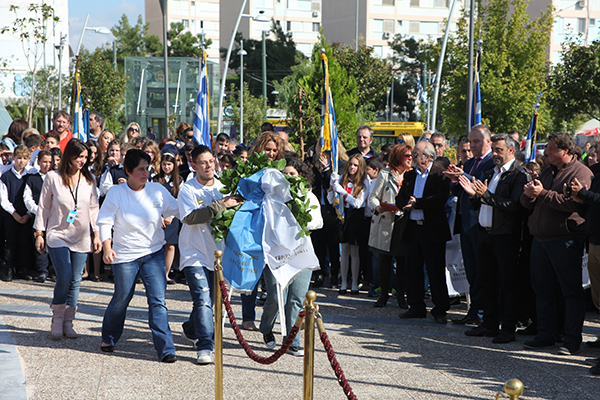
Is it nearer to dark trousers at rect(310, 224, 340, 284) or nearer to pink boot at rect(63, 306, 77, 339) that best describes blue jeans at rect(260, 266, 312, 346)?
pink boot at rect(63, 306, 77, 339)

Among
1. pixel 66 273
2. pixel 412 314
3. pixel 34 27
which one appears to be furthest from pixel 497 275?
pixel 34 27

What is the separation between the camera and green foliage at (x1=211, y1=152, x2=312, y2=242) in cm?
636

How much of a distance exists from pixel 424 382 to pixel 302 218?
1.92 m

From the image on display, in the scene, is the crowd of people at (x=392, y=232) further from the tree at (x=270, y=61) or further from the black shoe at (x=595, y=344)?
the tree at (x=270, y=61)

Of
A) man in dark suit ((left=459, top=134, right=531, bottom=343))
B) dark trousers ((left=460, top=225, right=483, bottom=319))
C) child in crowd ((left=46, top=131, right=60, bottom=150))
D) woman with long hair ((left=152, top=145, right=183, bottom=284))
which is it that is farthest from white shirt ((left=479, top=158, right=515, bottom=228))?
child in crowd ((left=46, top=131, right=60, bottom=150))

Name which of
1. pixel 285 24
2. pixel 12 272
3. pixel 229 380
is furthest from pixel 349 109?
pixel 285 24

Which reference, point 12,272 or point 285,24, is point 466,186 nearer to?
point 12,272

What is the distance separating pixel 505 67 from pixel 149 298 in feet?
78.2

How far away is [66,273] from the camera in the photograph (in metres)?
6.97

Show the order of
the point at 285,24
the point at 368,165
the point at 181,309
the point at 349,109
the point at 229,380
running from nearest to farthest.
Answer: the point at 229,380
the point at 181,309
the point at 368,165
the point at 349,109
the point at 285,24

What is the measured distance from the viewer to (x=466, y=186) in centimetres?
721

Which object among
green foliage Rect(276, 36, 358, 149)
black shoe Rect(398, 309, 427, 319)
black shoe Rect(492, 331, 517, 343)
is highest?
green foliage Rect(276, 36, 358, 149)

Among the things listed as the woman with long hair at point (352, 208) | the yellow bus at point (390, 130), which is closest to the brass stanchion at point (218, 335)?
the woman with long hair at point (352, 208)

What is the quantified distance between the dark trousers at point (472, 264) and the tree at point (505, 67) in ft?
64.5
